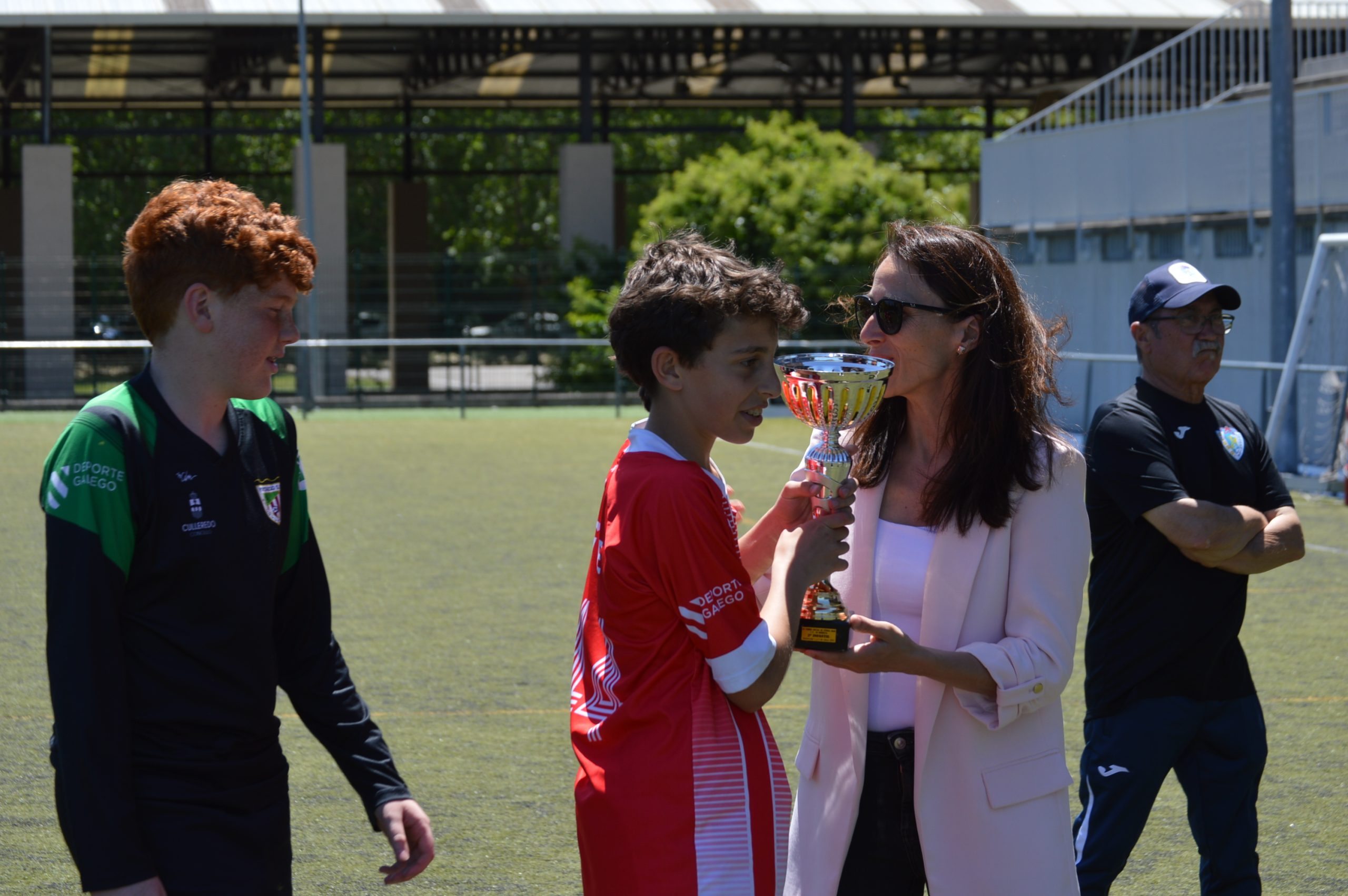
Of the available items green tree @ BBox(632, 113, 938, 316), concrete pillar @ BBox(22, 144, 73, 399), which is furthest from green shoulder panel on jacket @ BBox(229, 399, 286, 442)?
concrete pillar @ BBox(22, 144, 73, 399)

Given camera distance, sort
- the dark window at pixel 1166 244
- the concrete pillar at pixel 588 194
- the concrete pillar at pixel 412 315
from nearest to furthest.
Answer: the dark window at pixel 1166 244, the concrete pillar at pixel 412 315, the concrete pillar at pixel 588 194

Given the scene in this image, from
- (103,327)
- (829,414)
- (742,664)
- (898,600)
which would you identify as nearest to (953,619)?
(898,600)

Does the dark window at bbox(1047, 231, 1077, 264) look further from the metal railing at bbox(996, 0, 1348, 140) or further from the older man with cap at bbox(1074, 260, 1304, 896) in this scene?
the older man with cap at bbox(1074, 260, 1304, 896)

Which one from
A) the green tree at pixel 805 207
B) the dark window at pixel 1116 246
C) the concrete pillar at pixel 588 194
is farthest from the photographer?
the concrete pillar at pixel 588 194

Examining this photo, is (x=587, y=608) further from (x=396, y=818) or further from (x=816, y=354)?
(x=816, y=354)

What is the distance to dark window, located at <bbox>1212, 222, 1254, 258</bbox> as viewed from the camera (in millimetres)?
20462

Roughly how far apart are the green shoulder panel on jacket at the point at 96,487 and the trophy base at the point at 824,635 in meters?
1.14

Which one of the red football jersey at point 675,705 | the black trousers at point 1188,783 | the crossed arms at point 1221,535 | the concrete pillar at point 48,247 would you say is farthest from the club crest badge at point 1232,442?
the concrete pillar at point 48,247

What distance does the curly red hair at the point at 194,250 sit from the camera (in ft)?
8.56

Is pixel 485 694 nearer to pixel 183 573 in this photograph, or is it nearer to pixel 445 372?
pixel 183 573

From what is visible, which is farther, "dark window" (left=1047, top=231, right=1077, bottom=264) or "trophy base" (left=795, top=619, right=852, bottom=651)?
"dark window" (left=1047, top=231, right=1077, bottom=264)

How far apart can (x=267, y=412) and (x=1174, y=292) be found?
2619mm

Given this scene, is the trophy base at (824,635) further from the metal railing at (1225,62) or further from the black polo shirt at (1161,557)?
the metal railing at (1225,62)

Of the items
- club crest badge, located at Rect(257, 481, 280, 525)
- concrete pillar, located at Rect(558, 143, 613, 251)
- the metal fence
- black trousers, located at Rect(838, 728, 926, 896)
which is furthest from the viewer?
concrete pillar, located at Rect(558, 143, 613, 251)
